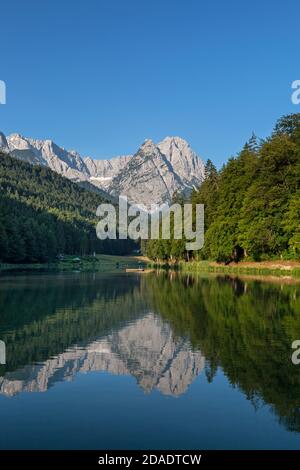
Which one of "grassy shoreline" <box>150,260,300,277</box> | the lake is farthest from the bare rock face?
"grassy shoreline" <box>150,260,300,277</box>

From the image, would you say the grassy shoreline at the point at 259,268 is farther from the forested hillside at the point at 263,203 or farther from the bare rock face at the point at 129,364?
the bare rock face at the point at 129,364

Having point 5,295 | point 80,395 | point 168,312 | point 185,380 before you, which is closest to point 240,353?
point 185,380

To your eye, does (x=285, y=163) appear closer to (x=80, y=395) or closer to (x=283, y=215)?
(x=283, y=215)

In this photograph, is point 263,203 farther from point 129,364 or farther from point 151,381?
point 151,381

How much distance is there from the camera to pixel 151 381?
618 inches

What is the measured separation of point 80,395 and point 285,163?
228 ft

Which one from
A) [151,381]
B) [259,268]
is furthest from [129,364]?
[259,268]

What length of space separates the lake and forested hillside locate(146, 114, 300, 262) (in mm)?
45792

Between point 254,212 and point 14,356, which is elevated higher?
point 254,212

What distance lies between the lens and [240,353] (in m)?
18.8

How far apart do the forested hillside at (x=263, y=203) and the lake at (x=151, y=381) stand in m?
45.8

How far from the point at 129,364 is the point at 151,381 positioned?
2.56m

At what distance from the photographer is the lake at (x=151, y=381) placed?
10.8 m

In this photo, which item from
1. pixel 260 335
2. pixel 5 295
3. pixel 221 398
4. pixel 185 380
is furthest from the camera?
pixel 5 295
